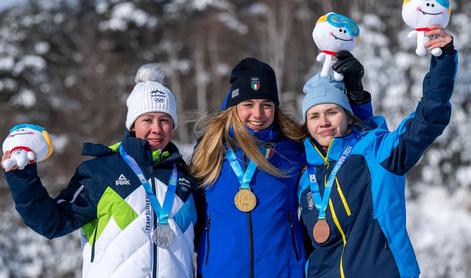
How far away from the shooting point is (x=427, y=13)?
150 inches

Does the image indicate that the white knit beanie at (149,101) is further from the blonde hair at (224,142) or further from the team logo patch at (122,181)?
the team logo patch at (122,181)

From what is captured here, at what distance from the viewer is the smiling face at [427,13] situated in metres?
3.81

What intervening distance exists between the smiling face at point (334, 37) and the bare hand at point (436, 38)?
590 millimetres

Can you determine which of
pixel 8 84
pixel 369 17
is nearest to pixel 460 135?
pixel 369 17

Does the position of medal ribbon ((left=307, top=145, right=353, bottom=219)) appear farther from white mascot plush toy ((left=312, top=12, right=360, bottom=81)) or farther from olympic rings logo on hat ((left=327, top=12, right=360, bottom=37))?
olympic rings logo on hat ((left=327, top=12, right=360, bottom=37))

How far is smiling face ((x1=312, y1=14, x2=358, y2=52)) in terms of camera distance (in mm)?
4270

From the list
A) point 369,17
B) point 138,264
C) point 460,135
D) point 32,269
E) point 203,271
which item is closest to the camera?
point 138,264

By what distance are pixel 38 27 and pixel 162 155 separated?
21.4 meters

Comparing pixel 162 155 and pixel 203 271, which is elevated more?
pixel 162 155

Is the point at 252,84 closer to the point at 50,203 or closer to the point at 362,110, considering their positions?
the point at 362,110

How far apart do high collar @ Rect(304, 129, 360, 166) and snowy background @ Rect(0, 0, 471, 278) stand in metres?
14.4

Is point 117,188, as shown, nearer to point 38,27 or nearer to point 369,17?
point 369,17

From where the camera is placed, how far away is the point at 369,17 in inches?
839

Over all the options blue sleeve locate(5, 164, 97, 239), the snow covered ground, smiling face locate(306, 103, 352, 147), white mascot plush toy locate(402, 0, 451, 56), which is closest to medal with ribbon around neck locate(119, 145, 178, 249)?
blue sleeve locate(5, 164, 97, 239)
